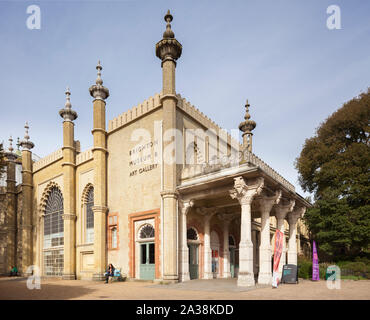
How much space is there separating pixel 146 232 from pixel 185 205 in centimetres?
325

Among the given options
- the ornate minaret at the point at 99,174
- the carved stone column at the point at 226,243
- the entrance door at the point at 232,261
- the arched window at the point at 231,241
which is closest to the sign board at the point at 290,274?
the carved stone column at the point at 226,243

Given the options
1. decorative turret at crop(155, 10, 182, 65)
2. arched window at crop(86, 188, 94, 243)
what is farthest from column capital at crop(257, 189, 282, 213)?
arched window at crop(86, 188, 94, 243)

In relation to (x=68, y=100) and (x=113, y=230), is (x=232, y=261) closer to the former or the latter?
(x=113, y=230)

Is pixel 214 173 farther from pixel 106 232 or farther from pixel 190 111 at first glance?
pixel 106 232

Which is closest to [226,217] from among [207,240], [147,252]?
[207,240]

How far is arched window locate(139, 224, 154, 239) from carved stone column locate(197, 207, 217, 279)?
325 centimetres

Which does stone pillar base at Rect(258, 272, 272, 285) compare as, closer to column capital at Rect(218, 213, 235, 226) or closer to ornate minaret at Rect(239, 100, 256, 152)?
column capital at Rect(218, 213, 235, 226)

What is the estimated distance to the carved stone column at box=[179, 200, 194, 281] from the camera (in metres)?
17.3

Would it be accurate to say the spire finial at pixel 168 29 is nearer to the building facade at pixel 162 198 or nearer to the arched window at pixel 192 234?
the building facade at pixel 162 198

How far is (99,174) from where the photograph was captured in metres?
22.0

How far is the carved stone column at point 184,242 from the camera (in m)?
17.3

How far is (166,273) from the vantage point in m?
16.5
